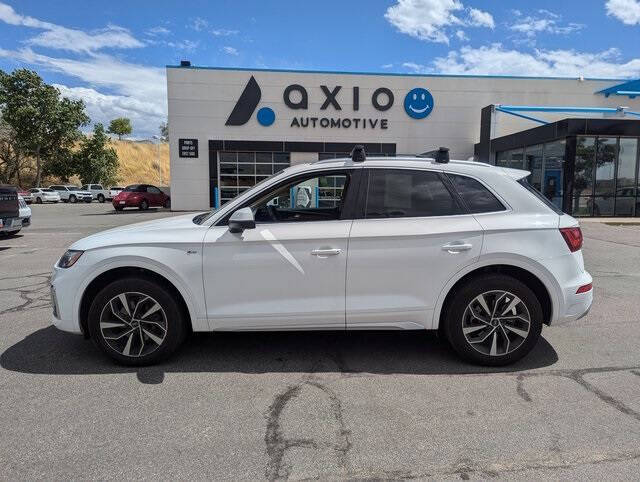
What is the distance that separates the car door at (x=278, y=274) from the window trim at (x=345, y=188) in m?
0.02

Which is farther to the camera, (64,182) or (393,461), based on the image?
(64,182)

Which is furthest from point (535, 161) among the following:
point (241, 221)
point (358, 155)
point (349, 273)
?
point (241, 221)

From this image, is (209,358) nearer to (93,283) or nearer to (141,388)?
(141,388)

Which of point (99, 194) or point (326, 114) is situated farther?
point (99, 194)

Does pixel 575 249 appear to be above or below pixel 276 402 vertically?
above

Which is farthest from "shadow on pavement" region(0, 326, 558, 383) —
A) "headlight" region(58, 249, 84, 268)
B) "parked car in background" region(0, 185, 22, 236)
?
"parked car in background" region(0, 185, 22, 236)

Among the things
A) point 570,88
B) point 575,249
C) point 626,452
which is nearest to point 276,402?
point 626,452

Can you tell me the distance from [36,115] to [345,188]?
5547cm

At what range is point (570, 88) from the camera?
2728 cm

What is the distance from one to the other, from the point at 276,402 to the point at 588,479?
202 centimetres

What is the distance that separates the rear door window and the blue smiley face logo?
80.1 ft

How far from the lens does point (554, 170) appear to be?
20.7 metres

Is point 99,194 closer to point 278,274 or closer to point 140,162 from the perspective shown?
point 278,274

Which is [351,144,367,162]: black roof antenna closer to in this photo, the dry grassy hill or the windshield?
the windshield
